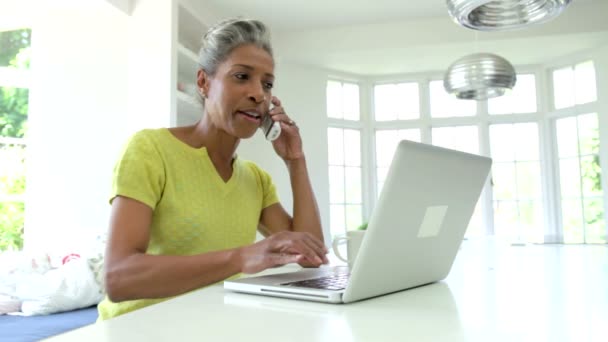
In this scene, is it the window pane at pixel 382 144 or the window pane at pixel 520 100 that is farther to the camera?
the window pane at pixel 382 144

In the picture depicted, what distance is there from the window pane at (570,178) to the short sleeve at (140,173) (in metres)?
5.84

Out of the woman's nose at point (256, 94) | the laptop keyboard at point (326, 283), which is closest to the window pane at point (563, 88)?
the woman's nose at point (256, 94)

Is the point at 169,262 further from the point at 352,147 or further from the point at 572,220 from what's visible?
the point at 572,220

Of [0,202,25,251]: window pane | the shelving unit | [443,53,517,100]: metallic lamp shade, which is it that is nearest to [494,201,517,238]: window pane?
[443,53,517,100]: metallic lamp shade

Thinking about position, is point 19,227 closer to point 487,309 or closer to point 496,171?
point 487,309

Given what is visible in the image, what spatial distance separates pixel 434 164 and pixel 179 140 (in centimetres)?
80

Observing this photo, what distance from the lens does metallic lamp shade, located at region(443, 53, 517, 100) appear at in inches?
117

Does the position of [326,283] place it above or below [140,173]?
below

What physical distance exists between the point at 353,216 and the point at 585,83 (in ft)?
10.1

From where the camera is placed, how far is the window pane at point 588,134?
226 inches

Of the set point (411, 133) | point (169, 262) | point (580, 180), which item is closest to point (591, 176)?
point (580, 180)

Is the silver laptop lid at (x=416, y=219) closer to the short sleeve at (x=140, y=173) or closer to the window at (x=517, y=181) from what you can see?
the short sleeve at (x=140, y=173)


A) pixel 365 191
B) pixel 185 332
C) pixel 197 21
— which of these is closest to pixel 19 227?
pixel 197 21

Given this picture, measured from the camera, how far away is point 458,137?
6.58m
